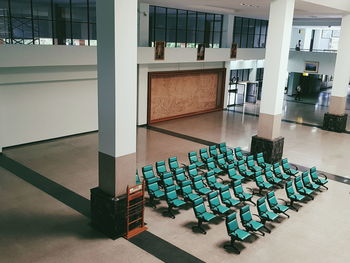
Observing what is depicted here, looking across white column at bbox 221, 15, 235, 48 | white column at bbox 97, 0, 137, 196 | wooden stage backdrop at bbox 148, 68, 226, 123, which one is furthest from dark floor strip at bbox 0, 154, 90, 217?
white column at bbox 221, 15, 235, 48

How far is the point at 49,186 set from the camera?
1212 centimetres

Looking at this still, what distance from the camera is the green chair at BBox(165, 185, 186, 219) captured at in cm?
1046

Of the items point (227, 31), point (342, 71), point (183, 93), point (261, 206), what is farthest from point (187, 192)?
point (227, 31)

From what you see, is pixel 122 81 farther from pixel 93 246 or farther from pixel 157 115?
pixel 157 115

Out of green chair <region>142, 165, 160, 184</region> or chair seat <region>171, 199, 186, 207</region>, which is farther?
green chair <region>142, 165, 160, 184</region>

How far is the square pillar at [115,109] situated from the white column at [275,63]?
796 cm

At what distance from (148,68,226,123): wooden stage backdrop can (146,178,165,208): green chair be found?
10.0 m

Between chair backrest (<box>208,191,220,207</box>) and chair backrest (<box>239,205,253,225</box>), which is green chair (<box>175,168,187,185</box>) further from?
chair backrest (<box>239,205,253,225</box>)

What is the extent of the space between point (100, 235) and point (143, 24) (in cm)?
1291

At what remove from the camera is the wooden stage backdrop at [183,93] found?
2148cm

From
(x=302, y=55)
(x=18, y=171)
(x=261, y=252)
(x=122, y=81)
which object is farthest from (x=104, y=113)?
(x=302, y=55)

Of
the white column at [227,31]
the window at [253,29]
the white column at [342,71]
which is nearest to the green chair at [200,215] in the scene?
the white column at [342,71]

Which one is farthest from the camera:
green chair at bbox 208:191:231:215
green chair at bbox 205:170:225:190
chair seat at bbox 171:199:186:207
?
green chair at bbox 205:170:225:190

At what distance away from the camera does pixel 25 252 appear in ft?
27.9
